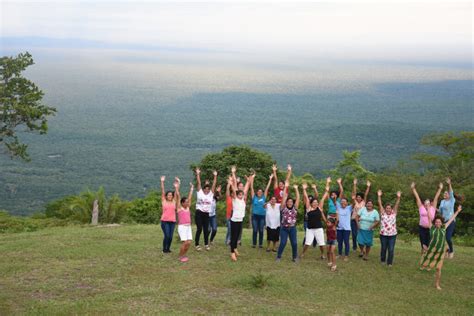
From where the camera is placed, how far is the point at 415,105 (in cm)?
15775

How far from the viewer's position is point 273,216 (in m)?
12.7

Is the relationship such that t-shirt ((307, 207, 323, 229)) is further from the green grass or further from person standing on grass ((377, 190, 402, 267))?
person standing on grass ((377, 190, 402, 267))

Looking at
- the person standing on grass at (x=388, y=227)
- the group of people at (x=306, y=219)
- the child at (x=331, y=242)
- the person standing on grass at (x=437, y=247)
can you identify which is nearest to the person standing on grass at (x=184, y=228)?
the group of people at (x=306, y=219)

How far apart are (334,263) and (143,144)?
9548 cm

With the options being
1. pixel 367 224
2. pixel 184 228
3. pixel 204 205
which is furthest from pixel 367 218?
pixel 184 228

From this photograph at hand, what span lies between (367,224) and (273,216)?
2.23m

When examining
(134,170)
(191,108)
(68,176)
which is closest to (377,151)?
(134,170)

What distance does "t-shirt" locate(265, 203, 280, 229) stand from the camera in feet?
41.5

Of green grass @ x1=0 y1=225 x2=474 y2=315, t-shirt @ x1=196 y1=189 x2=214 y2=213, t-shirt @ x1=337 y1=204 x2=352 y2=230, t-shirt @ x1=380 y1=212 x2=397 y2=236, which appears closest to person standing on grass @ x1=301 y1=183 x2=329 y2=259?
t-shirt @ x1=337 y1=204 x2=352 y2=230

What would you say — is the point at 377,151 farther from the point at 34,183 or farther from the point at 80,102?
the point at 80,102

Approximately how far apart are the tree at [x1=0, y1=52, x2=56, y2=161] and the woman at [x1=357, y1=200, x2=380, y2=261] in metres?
13.9

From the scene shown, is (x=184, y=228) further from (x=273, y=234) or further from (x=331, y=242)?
(x=331, y=242)

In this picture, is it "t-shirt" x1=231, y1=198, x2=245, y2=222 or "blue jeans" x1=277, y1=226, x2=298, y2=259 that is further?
"t-shirt" x1=231, y1=198, x2=245, y2=222

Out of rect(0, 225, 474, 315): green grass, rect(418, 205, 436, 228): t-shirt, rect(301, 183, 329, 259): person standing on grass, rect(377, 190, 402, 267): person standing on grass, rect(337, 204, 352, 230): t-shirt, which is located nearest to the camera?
rect(0, 225, 474, 315): green grass
